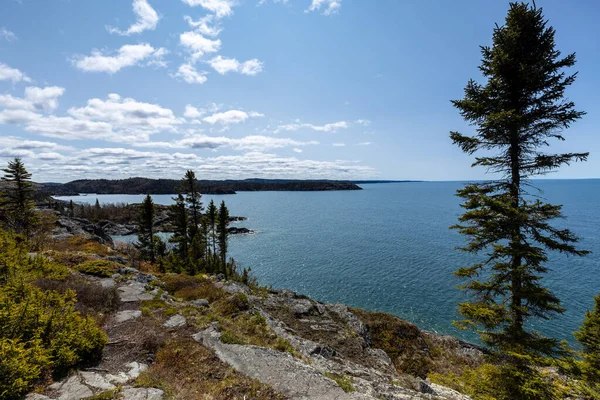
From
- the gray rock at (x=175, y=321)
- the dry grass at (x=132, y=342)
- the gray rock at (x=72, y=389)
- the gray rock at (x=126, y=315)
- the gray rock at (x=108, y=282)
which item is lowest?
the gray rock at (x=175, y=321)

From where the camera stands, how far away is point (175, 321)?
12.6 metres

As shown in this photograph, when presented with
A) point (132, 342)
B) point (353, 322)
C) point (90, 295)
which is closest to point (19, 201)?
point (90, 295)

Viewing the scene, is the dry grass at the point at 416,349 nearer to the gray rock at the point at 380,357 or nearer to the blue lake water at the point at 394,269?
the gray rock at the point at 380,357

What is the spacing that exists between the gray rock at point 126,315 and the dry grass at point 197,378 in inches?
156

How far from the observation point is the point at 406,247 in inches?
2459

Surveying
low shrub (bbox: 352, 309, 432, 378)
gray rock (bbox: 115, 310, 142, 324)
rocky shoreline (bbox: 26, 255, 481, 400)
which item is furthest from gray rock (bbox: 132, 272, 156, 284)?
low shrub (bbox: 352, 309, 432, 378)

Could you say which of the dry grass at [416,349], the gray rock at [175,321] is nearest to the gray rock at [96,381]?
the gray rock at [175,321]

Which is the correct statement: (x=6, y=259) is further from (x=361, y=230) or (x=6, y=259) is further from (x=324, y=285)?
(x=361, y=230)

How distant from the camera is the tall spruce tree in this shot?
1054 cm

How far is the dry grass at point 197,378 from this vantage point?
743 centimetres

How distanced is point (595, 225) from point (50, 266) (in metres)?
118

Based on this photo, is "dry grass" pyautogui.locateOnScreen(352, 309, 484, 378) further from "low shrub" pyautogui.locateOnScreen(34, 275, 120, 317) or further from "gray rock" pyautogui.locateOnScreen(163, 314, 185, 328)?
"low shrub" pyautogui.locateOnScreen(34, 275, 120, 317)

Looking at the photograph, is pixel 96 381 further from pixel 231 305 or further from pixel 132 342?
pixel 231 305

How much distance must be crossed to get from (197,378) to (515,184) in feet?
47.9
